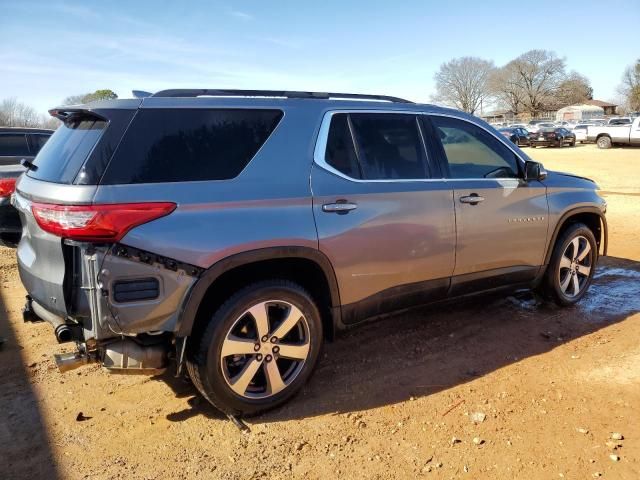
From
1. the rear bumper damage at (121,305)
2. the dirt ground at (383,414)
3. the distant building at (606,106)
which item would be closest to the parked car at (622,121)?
the dirt ground at (383,414)

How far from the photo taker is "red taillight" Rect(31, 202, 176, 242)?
2549 mm

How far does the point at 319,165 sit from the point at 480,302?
2.71 metres

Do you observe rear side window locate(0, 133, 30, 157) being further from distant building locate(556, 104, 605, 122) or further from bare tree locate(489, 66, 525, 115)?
bare tree locate(489, 66, 525, 115)

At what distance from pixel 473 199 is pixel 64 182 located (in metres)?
2.82

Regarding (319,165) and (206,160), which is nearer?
(206,160)

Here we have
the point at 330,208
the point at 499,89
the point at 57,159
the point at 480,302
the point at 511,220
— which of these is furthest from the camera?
the point at 499,89

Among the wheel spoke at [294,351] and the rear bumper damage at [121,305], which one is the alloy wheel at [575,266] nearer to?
the wheel spoke at [294,351]

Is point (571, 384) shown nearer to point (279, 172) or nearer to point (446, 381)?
point (446, 381)

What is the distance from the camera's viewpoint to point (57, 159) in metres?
2.95

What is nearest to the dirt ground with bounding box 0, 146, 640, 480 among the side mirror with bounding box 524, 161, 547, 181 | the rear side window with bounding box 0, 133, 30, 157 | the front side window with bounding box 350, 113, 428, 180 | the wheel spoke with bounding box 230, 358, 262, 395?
the wheel spoke with bounding box 230, 358, 262, 395

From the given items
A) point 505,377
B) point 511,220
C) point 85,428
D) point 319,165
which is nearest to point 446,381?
point 505,377

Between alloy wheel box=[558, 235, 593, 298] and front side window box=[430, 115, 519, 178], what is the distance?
1136 mm

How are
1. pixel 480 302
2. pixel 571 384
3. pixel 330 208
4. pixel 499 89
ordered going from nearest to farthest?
pixel 330 208 → pixel 571 384 → pixel 480 302 → pixel 499 89

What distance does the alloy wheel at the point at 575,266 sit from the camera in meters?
4.84
